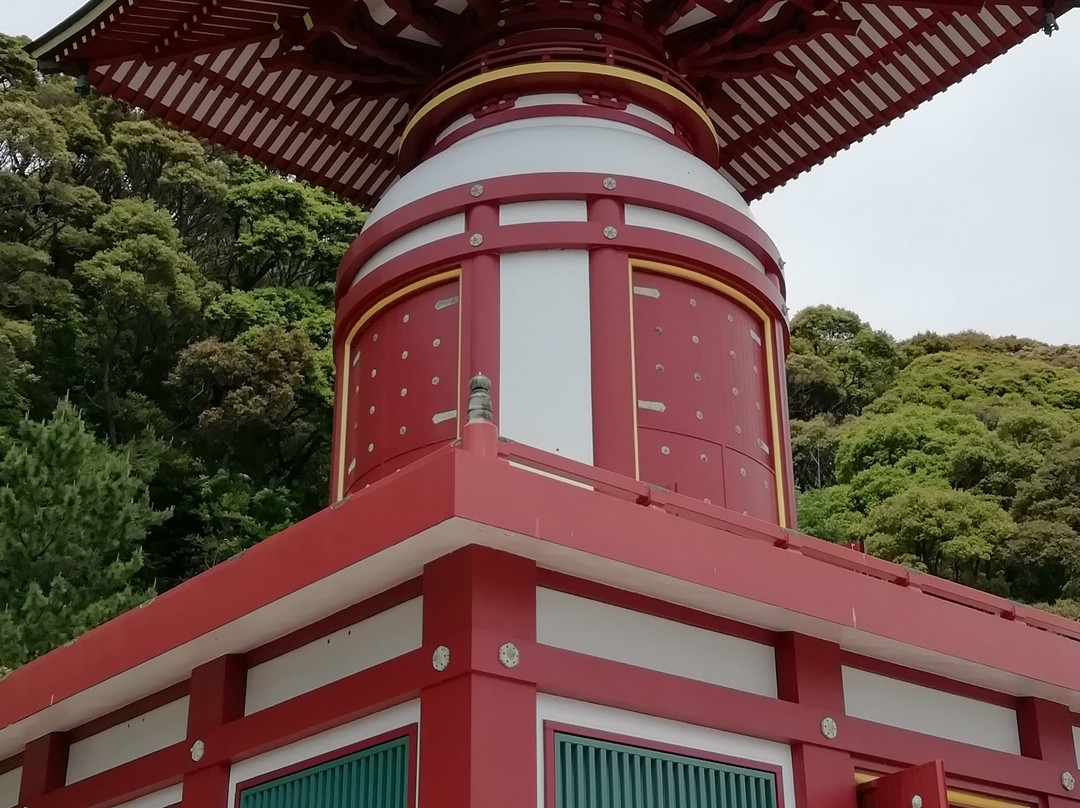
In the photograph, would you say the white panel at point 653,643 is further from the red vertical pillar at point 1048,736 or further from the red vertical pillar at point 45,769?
the red vertical pillar at point 45,769

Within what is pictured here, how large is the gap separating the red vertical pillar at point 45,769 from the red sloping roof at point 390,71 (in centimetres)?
501

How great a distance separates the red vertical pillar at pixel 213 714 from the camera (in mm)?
6238

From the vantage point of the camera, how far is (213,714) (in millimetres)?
6316

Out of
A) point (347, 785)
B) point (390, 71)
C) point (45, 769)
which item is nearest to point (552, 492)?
point (347, 785)

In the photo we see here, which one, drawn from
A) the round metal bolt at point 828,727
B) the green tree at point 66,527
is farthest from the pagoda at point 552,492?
the green tree at point 66,527

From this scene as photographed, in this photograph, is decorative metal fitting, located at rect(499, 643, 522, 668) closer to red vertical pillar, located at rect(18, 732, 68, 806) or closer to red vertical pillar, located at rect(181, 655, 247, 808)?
red vertical pillar, located at rect(181, 655, 247, 808)

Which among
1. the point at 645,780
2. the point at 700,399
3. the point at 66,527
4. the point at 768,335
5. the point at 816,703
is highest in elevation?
the point at 66,527

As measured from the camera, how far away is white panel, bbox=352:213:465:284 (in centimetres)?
866

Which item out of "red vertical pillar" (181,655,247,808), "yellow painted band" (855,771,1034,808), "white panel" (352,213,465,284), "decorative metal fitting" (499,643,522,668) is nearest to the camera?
"decorative metal fitting" (499,643,522,668)

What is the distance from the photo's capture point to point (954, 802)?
6.57m

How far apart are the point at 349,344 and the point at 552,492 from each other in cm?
438

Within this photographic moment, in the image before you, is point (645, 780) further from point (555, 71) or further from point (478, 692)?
point (555, 71)

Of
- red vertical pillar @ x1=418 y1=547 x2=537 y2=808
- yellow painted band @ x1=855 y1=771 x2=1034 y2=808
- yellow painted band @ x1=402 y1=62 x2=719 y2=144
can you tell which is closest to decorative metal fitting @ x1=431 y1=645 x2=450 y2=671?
red vertical pillar @ x1=418 y1=547 x2=537 y2=808

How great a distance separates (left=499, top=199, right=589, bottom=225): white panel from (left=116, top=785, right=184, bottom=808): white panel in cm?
407
